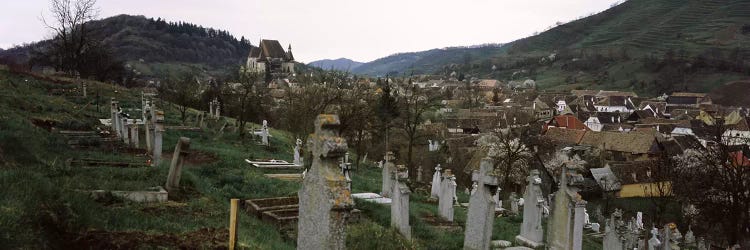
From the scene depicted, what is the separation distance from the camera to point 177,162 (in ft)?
29.9

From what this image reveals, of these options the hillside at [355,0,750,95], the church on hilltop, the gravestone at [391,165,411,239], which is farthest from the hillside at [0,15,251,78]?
the gravestone at [391,165,411,239]

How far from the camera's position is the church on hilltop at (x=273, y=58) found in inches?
4968

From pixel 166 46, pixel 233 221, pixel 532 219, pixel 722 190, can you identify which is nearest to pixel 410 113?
pixel 722 190

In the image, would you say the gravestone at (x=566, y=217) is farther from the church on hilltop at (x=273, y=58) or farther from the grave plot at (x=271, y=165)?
the church on hilltop at (x=273, y=58)

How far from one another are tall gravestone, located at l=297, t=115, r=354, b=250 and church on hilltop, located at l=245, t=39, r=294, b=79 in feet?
394

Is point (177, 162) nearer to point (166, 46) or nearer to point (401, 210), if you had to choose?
point (401, 210)

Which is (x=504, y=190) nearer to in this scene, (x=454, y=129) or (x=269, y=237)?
(x=269, y=237)

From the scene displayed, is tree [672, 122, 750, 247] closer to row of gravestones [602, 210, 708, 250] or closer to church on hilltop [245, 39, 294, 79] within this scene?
row of gravestones [602, 210, 708, 250]

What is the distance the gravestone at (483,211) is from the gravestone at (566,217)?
1.59m

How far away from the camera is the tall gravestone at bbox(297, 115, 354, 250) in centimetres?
452

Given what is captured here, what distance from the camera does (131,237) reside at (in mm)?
5910

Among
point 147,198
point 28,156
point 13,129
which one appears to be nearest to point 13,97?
point 13,129

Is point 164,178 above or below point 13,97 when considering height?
below

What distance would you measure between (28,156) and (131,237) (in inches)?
198
